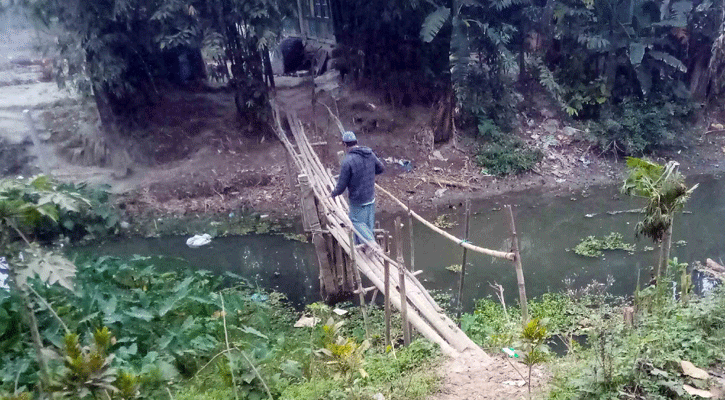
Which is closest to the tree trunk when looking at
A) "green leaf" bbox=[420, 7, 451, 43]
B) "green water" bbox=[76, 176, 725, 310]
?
"green leaf" bbox=[420, 7, 451, 43]

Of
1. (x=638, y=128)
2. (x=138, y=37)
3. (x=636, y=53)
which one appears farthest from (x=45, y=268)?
(x=638, y=128)

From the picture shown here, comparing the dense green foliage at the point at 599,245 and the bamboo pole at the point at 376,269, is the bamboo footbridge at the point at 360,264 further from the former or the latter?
the dense green foliage at the point at 599,245

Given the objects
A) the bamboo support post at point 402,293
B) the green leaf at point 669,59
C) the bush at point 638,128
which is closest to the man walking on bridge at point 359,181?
the bamboo support post at point 402,293

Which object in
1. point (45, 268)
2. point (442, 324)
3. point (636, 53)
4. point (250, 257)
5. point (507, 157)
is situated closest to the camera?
point (45, 268)

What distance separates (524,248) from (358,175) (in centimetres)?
316

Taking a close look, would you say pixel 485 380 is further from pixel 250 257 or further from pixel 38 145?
pixel 38 145

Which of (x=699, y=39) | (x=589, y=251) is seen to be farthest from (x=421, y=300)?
(x=699, y=39)

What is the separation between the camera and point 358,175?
480cm

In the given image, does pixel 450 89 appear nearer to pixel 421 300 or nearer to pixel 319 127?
pixel 319 127

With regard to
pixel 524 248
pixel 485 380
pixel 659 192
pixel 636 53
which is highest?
pixel 636 53

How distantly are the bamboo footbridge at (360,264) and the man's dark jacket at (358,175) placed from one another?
32cm

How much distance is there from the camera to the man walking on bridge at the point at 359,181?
476 cm

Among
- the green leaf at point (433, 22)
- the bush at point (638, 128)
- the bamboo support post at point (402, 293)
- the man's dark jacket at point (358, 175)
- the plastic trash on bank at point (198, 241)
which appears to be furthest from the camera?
the bush at point (638, 128)

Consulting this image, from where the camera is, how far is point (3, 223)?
232cm
